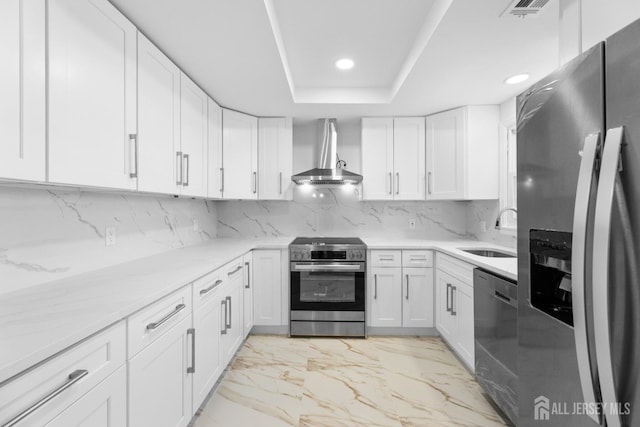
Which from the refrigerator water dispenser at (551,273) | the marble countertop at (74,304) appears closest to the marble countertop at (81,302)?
the marble countertop at (74,304)

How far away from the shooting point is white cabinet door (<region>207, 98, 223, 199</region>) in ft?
8.80

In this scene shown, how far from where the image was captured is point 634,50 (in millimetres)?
685

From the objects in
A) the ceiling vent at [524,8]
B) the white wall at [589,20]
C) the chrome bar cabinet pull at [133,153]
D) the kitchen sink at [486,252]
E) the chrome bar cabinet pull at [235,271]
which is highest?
the ceiling vent at [524,8]

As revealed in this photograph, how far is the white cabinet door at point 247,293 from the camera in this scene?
267 cm

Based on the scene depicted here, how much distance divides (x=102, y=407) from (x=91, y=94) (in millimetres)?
1187

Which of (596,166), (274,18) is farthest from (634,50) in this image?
(274,18)

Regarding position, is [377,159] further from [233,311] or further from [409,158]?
[233,311]

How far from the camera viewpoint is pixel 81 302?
1095mm

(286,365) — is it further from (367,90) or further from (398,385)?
(367,90)

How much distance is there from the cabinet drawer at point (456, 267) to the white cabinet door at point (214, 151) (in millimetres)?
2149

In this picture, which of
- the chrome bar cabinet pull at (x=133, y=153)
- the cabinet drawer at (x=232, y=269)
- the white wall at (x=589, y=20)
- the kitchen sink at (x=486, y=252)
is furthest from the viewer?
the kitchen sink at (x=486, y=252)

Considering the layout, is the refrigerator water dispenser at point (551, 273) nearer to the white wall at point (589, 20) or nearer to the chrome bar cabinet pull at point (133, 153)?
the white wall at point (589, 20)

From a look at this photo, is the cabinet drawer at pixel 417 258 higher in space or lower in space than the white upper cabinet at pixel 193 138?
lower

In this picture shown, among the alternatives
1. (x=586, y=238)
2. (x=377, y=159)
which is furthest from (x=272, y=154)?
(x=586, y=238)
